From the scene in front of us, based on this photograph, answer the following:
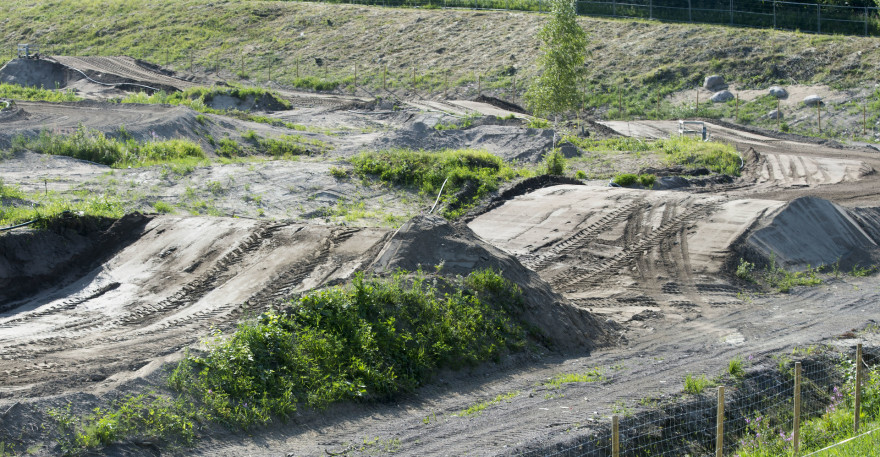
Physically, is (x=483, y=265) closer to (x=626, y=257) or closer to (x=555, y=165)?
(x=626, y=257)

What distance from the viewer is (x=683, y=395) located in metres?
11.5

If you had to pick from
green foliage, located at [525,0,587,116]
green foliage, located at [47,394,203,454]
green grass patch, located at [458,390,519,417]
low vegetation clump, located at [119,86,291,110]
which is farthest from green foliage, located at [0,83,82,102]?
green grass patch, located at [458,390,519,417]

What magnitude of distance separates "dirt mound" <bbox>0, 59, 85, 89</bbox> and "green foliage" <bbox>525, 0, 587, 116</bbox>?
89.0ft

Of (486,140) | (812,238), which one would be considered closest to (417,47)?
(486,140)

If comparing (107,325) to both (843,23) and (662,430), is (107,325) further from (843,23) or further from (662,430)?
(843,23)

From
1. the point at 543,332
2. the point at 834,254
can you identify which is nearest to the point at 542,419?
the point at 543,332

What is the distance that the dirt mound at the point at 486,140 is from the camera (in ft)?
105

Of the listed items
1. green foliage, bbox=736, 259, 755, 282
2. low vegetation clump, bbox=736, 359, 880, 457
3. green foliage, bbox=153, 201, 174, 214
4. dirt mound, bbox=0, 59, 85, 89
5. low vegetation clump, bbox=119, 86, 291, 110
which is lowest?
green foliage, bbox=736, 259, 755, 282

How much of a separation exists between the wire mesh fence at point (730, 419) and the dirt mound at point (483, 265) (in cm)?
310

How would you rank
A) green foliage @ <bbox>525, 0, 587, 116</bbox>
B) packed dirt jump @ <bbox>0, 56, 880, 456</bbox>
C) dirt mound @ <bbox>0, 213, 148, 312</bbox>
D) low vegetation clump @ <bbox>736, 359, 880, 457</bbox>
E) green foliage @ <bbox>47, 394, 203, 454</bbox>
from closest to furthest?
green foliage @ <bbox>47, 394, 203, 454</bbox> < low vegetation clump @ <bbox>736, 359, 880, 457</bbox> < packed dirt jump @ <bbox>0, 56, 880, 456</bbox> < dirt mound @ <bbox>0, 213, 148, 312</bbox> < green foliage @ <bbox>525, 0, 587, 116</bbox>

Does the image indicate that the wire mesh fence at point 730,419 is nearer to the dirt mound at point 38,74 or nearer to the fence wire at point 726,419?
the fence wire at point 726,419

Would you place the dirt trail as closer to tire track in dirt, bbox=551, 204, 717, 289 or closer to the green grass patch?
the green grass patch

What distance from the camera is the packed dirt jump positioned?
10695 mm

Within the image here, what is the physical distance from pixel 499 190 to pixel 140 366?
15.1 metres
